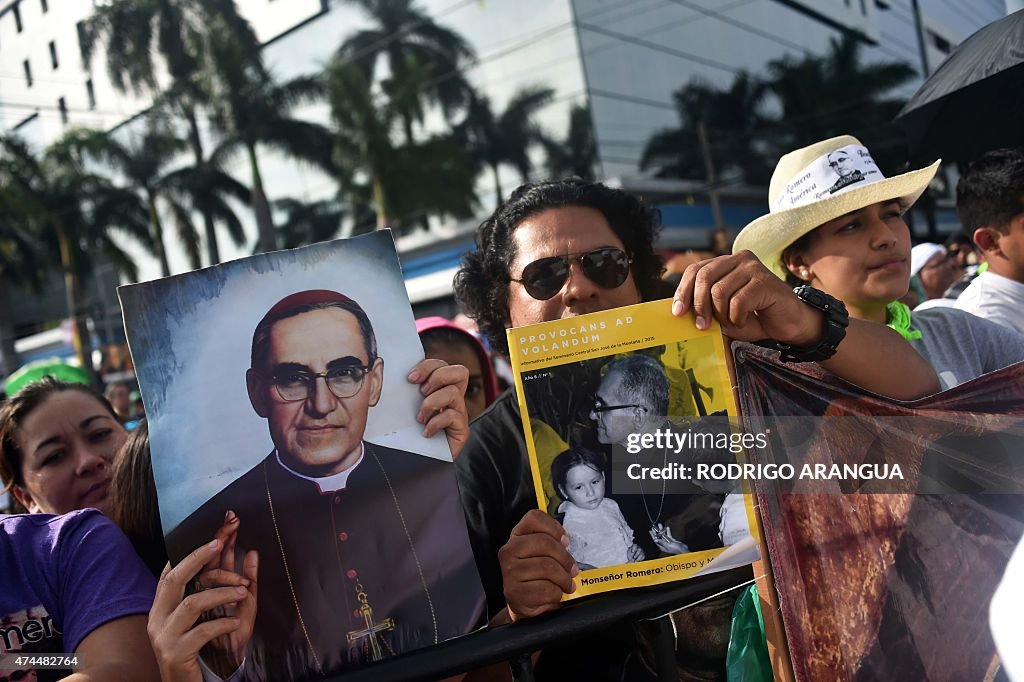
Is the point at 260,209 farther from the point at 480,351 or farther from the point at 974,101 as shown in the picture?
the point at 974,101

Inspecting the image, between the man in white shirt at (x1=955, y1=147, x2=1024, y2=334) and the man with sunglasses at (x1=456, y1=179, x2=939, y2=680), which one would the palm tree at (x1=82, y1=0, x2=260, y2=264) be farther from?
the man with sunglasses at (x1=456, y1=179, x2=939, y2=680)

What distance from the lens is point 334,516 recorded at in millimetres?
1388

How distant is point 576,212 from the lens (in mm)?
2131

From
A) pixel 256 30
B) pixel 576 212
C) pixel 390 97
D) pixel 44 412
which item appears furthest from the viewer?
pixel 256 30

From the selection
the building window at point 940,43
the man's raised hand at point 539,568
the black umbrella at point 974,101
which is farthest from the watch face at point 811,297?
the building window at point 940,43

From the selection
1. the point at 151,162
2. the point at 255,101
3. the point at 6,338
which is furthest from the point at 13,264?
the point at 255,101

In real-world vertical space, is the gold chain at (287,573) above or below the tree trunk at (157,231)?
below

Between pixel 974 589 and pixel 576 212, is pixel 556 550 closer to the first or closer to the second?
pixel 974 589

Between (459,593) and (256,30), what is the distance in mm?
33597

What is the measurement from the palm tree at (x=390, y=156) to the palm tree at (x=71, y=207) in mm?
10052

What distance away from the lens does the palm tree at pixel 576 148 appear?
24359 mm

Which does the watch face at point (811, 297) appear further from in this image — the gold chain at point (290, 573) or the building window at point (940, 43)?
the building window at point (940, 43)

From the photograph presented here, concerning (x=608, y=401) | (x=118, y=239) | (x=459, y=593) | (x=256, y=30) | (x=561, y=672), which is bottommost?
(x=561, y=672)

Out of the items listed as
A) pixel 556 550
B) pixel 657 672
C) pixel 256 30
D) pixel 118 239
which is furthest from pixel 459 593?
pixel 118 239
